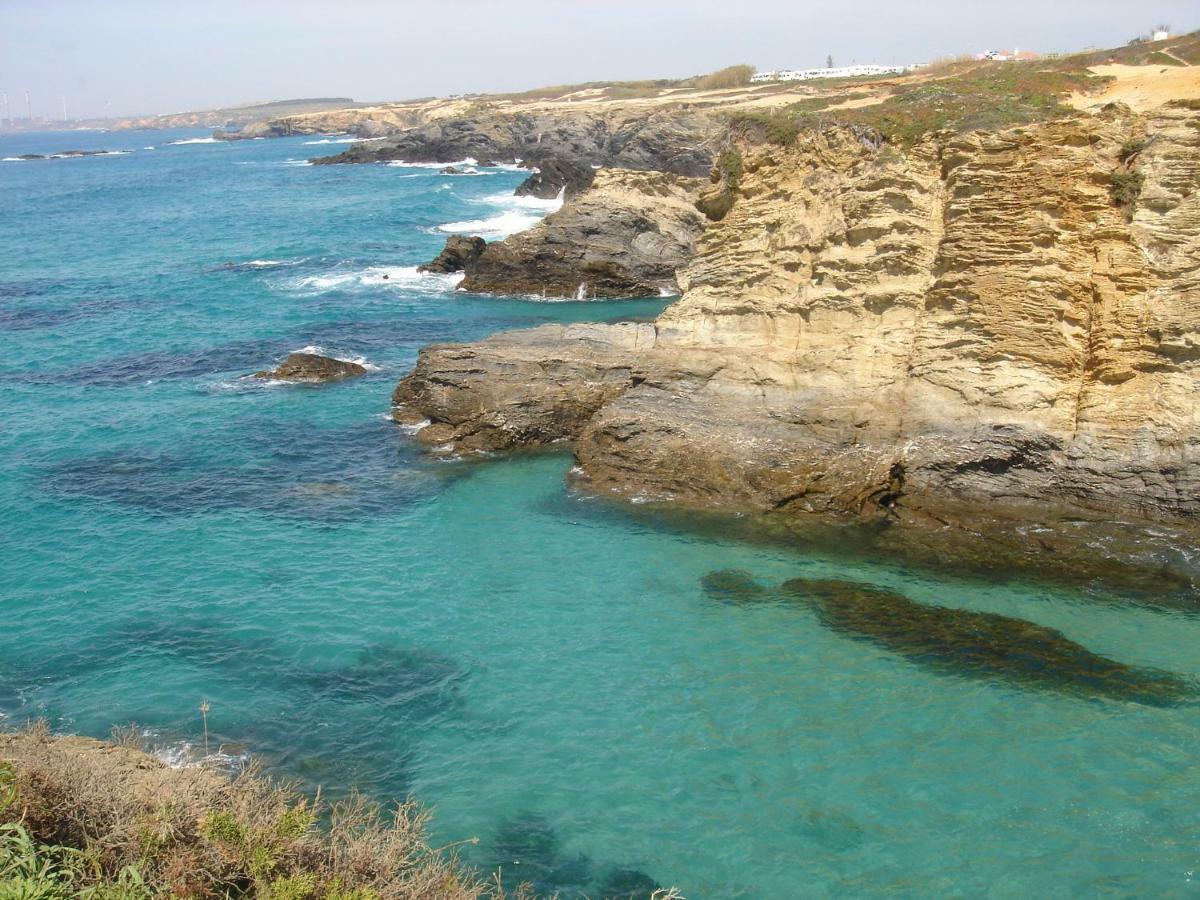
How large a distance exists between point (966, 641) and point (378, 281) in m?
37.6

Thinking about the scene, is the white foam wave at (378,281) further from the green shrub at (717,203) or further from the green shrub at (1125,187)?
the green shrub at (1125,187)

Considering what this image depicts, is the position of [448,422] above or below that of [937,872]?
above

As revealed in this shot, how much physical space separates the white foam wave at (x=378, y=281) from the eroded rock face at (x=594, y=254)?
2067 millimetres

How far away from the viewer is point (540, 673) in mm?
15328

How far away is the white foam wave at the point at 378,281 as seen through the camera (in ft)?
151

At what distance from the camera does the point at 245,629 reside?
1681 centimetres

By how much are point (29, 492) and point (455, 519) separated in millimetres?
10279

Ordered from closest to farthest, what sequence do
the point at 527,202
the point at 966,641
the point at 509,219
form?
the point at 966,641 → the point at 509,219 → the point at 527,202

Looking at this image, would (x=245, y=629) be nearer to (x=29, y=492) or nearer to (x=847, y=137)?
(x=29, y=492)

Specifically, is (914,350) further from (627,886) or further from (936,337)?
(627,886)

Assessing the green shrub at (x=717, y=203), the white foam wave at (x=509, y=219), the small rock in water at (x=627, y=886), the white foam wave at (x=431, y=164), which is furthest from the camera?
the white foam wave at (x=431, y=164)

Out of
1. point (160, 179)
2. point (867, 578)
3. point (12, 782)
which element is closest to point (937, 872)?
point (867, 578)

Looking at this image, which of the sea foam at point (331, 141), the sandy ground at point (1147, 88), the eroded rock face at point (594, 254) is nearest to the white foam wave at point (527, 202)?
the eroded rock face at point (594, 254)

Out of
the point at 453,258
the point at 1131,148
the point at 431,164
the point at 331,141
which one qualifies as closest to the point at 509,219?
the point at 453,258
